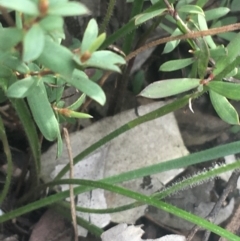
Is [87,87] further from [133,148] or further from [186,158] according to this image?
[133,148]

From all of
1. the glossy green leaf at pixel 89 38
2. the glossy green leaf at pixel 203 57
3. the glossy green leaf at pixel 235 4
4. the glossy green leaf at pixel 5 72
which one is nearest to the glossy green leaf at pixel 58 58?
the glossy green leaf at pixel 89 38

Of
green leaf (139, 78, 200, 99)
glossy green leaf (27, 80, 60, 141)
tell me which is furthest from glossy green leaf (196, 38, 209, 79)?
glossy green leaf (27, 80, 60, 141)

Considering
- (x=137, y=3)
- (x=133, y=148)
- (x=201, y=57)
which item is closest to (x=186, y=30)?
(x=201, y=57)

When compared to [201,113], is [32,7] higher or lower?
higher

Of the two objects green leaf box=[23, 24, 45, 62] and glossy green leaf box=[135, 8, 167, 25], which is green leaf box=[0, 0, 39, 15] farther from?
glossy green leaf box=[135, 8, 167, 25]

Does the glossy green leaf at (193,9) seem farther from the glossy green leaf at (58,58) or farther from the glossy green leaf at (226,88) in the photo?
the glossy green leaf at (58,58)
